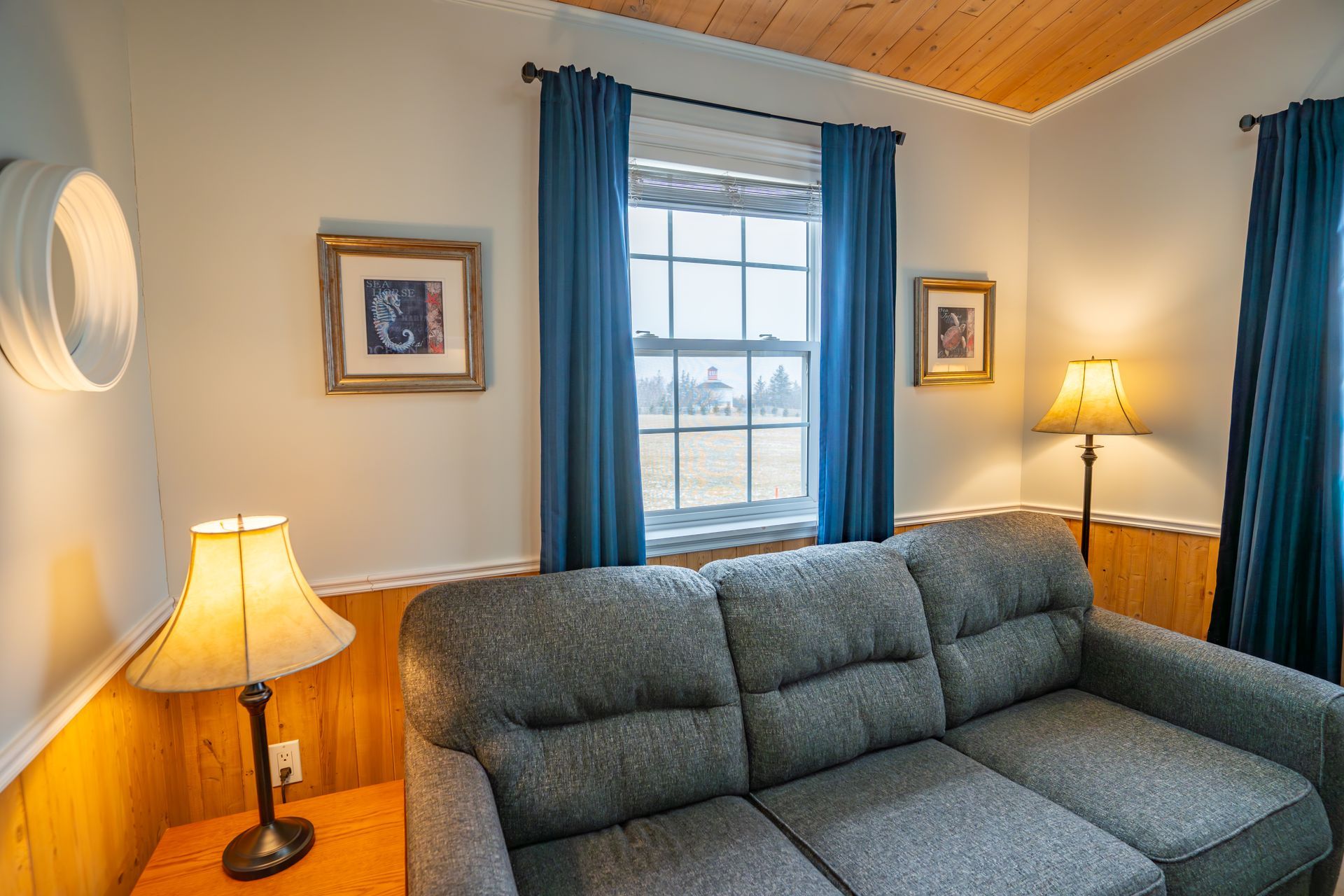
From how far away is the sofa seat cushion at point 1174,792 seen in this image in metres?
1.42

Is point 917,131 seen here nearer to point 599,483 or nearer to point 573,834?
point 599,483

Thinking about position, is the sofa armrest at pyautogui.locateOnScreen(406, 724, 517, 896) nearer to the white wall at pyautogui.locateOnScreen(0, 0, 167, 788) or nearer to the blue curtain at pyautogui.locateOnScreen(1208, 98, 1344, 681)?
the white wall at pyautogui.locateOnScreen(0, 0, 167, 788)

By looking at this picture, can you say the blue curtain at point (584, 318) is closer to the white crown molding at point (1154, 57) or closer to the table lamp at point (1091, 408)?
the table lamp at point (1091, 408)

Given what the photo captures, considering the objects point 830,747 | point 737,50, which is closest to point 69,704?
point 830,747

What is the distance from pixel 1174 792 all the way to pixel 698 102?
233 cm

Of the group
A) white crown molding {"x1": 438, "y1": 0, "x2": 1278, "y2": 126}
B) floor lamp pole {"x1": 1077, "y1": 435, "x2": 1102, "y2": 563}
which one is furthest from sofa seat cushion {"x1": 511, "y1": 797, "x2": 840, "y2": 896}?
white crown molding {"x1": 438, "y1": 0, "x2": 1278, "y2": 126}

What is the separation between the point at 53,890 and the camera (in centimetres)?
110

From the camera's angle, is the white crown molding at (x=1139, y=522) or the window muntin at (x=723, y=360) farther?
the white crown molding at (x=1139, y=522)

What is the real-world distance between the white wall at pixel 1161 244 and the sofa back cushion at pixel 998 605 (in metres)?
0.58

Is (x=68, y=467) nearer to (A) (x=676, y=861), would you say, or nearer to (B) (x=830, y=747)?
(A) (x=676, y=861)

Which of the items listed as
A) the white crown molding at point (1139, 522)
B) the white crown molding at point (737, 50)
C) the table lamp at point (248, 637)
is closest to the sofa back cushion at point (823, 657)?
the table lamp at point (248, 637)

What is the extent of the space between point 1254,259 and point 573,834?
8.96 ft

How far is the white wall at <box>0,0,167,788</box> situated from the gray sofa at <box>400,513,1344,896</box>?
2.03ft

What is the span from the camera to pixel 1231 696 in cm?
179
